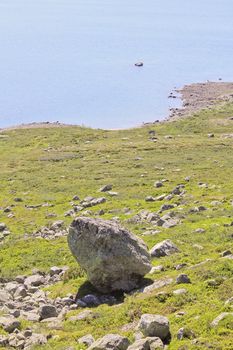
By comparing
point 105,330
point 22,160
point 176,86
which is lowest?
point 105,330

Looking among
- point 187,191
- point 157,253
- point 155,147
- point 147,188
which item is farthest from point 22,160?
point 157,253

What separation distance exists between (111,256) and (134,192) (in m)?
25.1

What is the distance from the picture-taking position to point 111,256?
872 inches

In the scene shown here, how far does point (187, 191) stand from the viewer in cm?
4472

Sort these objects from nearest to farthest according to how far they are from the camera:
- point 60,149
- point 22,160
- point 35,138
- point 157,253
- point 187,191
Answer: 1. point 157,253
2. point 187,191
3. point 22,160
4. point 60,149
5. point 35,138

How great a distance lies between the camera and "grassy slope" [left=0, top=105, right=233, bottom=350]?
1891 centimetres

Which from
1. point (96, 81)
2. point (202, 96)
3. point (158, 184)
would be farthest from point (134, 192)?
point (96, 81)

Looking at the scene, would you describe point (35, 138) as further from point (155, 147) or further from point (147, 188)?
point (147, 188)

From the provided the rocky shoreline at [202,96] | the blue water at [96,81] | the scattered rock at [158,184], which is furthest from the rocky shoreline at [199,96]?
the scattered rock at [158,184]

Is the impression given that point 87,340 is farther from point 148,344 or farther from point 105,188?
point 105,188

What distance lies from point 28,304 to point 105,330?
15.5 ft

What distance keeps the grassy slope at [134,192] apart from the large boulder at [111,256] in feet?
4.15

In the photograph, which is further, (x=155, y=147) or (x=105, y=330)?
(x=155, y=147)

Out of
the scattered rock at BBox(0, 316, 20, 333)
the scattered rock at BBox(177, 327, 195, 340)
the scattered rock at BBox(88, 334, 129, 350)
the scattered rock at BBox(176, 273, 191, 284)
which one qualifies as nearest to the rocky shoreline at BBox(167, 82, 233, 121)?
the scattered rock at BBox(176, 273, 191, 284)
